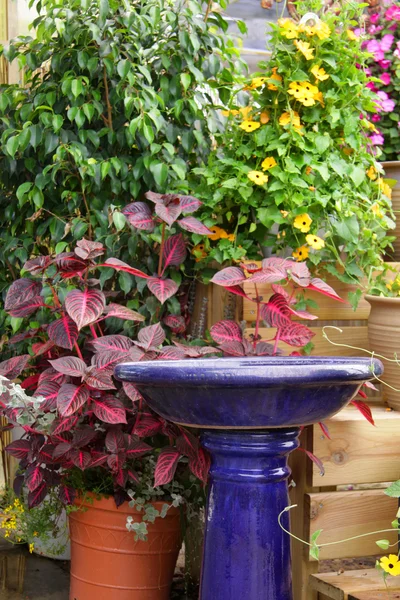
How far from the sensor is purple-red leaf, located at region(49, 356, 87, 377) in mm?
1852

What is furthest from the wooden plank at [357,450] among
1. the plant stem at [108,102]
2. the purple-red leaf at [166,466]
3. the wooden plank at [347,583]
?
the plant stem at [108,102]

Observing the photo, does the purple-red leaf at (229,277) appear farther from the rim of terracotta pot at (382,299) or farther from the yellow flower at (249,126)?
the yellow flower at (249,126)

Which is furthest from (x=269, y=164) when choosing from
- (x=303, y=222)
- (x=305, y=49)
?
(x=305, y=49)

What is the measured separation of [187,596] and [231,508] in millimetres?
949

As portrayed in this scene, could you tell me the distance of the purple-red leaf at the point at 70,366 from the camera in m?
1.85

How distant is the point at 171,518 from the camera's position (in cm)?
210

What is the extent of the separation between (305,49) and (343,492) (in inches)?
43.7

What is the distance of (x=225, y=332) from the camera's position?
193cm

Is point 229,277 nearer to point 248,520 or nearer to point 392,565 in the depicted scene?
point 248,520

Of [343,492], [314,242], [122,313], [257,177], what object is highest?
[257,177]

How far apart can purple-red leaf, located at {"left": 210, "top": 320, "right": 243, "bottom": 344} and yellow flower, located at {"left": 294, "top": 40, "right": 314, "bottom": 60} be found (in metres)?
0.73

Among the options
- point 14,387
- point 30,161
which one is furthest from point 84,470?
point 30,161

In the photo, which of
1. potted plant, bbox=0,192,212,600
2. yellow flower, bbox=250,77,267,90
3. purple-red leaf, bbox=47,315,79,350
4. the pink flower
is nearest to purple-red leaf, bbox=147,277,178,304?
potted plant, bbox=0,192,212,600

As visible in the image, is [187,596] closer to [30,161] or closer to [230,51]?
[30,161]
